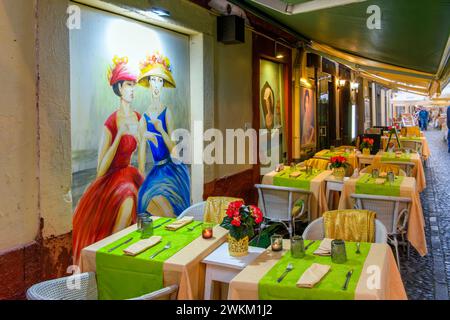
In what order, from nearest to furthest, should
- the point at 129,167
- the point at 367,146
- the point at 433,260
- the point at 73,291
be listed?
the point at 73,291, the point at 129,167, the point at 433,260, the point at 367,146

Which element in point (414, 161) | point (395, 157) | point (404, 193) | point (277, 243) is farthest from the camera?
point (395, 157)

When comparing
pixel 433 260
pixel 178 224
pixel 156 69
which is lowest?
pixel 433 260

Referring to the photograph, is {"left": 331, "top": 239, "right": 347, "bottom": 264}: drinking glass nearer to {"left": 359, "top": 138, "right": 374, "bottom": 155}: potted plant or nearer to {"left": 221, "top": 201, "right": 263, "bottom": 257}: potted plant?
{"left": 221, "top": 201, "right": 263, "bottom": 257}: potted plant

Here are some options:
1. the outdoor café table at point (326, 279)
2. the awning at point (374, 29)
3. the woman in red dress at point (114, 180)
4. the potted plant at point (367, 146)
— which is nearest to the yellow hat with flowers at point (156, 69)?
the woman in red dress at point (114, 180)

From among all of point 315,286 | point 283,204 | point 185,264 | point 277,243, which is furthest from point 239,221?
point 283,204

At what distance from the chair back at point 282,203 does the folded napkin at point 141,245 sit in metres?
2.26

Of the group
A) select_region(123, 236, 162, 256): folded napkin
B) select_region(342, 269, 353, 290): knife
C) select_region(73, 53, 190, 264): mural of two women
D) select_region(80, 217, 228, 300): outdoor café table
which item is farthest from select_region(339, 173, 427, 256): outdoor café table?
select_region(123, 236, 162, 256): folded napkin

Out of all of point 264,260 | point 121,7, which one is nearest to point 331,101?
point 121,7

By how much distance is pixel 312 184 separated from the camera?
5.24 metres

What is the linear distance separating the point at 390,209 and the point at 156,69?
9.23 ft

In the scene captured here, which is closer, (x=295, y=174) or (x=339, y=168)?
(x=339, y=168)

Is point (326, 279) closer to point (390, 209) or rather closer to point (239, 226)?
point (239, 226)

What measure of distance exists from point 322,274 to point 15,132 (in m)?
2.11

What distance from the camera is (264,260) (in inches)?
103
